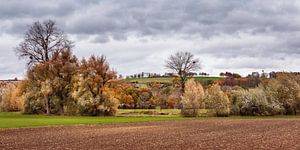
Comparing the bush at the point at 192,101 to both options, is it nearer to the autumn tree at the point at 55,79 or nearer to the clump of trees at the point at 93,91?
the clump of trees at the point at 93,91

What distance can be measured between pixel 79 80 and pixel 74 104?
4880 mm

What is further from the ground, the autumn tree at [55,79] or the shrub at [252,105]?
the autumn tree at [55,79]

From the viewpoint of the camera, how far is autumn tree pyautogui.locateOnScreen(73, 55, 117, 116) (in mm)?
80938

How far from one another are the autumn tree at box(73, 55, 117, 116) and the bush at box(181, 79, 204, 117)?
43.5 feet

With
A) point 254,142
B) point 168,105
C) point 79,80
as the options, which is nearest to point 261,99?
point 168,105

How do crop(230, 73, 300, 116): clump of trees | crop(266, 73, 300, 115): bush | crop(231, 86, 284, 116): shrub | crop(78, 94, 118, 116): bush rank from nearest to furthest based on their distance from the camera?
crop(78, 94, 118, 116): bush → crop(231, 86, 284, 116): shrub → crop(230, 73, 300, 116): clump of trees → crop(266, 73, 300, 115): bush

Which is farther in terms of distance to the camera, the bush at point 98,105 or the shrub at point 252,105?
the shrub at point 252,105

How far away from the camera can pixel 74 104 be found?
276 feet

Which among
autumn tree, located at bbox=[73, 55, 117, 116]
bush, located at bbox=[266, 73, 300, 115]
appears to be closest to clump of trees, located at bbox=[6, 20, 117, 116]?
autumn tree, located at bbox=[73, 55, 117, 116]

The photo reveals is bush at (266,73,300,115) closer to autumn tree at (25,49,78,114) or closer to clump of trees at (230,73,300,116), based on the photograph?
clump of trees at (230,73,300,116)

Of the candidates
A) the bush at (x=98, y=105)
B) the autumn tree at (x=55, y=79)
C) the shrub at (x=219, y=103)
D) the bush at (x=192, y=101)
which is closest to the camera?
the bush at (x=98, y=105)

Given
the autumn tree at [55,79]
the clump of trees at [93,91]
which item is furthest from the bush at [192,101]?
the autumn tree at [55,79]

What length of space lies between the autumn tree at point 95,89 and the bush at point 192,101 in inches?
522

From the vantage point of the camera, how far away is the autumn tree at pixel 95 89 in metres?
80.9
